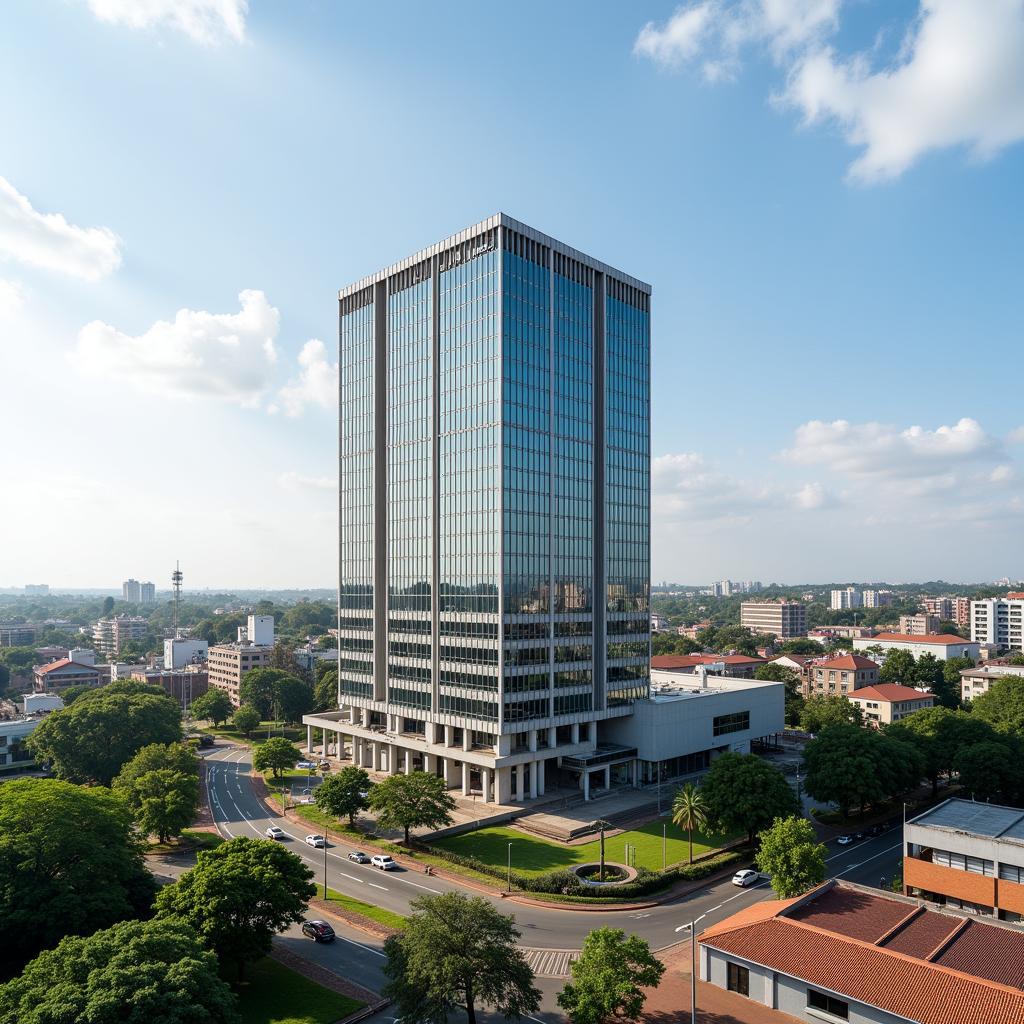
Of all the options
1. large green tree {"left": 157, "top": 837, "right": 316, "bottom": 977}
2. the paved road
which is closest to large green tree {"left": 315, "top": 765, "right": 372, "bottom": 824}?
the paved road

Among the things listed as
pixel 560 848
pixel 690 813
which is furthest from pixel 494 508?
pixel 690 813

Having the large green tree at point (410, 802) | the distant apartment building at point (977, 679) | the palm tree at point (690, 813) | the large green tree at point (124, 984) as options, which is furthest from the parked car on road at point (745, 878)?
the distant apartment building at point (977, 679)

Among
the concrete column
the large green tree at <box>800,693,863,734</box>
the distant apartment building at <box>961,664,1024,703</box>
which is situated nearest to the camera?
the concrete column

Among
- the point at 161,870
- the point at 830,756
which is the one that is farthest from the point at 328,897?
the point at 830,756

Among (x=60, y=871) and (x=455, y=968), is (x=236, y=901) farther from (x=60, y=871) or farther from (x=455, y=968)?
(x=455, y=968)

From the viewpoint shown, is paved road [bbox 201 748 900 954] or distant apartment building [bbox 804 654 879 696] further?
distant apartment building [bbox 804 654 879 696]

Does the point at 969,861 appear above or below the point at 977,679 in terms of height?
above

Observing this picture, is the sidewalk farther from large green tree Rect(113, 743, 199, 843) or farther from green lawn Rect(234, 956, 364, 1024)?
large green tree Rect(113, 743, 199, 843)
